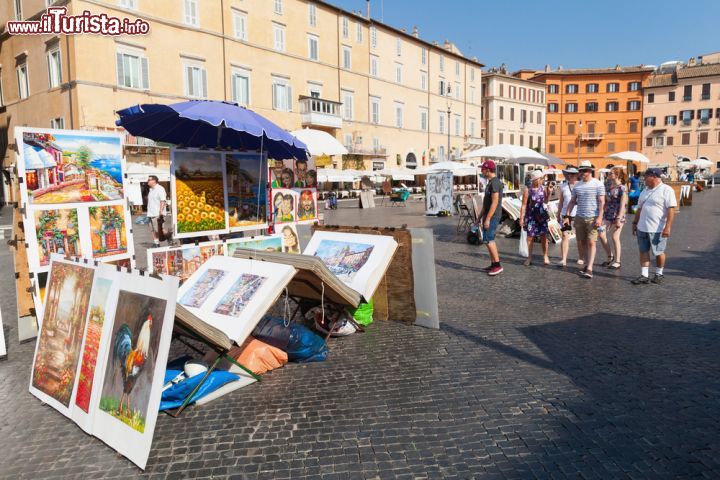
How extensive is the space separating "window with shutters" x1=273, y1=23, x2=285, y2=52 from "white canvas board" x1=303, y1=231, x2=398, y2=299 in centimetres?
3255

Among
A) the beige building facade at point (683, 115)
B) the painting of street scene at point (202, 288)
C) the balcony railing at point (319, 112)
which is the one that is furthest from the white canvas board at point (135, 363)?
the beige building facade at point (683, 115)

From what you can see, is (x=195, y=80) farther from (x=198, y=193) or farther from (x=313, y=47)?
(x=198, y=193)

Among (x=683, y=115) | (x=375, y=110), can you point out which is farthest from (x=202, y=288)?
(x=683, y=115)

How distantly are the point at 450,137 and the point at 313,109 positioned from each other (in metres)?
20.7

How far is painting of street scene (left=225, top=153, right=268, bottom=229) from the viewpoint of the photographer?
663 cm

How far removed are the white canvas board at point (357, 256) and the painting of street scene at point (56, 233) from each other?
7.66 feet

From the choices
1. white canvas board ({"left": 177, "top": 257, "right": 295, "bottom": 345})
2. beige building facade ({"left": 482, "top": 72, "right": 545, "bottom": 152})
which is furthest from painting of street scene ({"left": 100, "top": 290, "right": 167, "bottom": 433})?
beige building facade ({"left": 482, "top": 72, "right": 545, "bottom": 152})

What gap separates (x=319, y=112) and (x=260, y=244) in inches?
1268

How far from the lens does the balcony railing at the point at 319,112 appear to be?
36594mm

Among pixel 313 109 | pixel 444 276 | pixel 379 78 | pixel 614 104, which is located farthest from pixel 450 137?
pixel 444 276

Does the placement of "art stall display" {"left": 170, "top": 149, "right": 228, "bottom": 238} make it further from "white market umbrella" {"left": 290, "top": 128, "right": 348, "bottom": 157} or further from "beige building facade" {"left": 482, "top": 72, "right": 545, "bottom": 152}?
"beige building facade" {"left": 482, "top": 72, "right": 545, "bottom": 152}

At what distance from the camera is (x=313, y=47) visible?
37.8 metres

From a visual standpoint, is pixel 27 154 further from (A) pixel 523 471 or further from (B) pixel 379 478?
(A) pixel 523 471

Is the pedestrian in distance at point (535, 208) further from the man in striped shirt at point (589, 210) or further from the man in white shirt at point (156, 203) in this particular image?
the man in white shirt at point (156, 203)
